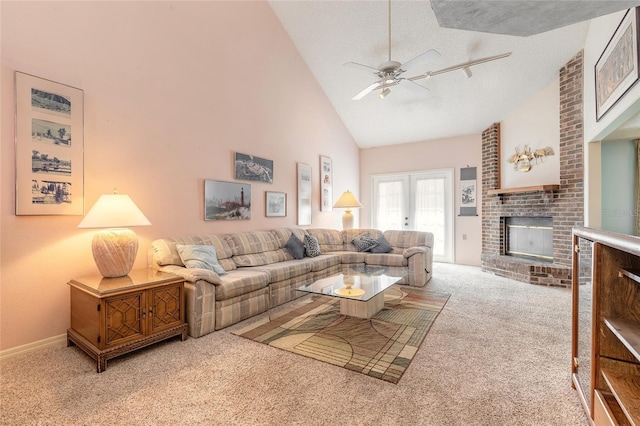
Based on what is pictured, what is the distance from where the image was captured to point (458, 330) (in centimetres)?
282

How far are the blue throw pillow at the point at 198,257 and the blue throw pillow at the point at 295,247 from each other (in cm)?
141

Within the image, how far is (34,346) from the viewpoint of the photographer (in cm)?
247

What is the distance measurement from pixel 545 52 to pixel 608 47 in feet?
4.41

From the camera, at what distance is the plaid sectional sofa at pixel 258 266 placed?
277 cm

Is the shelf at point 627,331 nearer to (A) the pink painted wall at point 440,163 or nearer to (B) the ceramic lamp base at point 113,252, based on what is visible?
(B) the ceramic lamp base at point 113,252

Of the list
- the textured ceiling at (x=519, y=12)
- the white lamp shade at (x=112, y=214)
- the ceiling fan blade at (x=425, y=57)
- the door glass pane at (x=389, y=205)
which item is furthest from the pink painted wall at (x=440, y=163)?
the white lamp shade at (x=112, y=214)

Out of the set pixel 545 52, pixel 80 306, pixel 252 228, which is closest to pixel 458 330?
pixel 252 228

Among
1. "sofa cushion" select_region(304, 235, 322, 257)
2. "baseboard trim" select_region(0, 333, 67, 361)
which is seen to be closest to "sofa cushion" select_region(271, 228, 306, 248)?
"sofa cushion" select_region(304, 235, 322, 257)

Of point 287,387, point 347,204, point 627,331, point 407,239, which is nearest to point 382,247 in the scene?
point 407,239

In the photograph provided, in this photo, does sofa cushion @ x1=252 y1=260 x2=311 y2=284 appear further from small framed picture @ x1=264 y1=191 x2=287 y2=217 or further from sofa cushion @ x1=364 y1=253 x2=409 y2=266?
sofa cushion @ x1=364 y1=253 x2=409 y2=266

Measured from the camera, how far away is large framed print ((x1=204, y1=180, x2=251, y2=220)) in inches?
154

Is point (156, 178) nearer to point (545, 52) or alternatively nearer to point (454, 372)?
point (454, 372)

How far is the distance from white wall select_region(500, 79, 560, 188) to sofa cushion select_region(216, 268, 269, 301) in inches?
191

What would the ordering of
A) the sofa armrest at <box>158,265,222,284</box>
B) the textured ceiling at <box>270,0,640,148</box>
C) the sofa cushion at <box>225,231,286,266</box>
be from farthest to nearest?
the textured ceiling at <box>270,0,640,148</box> → the sofa cushion at <box>225,231,286,266</box> → the sofa armrest at <box>158,265,222,284</box>
